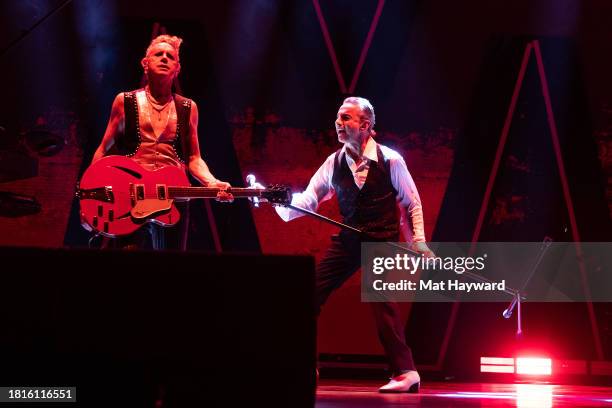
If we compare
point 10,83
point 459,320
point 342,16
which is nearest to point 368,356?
point 459,320

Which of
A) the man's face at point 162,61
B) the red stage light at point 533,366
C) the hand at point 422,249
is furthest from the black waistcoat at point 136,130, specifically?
the red stage light at point 533,366

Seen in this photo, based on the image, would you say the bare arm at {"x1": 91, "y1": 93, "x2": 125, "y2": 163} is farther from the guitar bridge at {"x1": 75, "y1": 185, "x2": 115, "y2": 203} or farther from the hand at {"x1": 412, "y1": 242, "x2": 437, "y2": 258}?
the hand at {"x1": 412, "y1": 242, "x2": 437, "y2": 258}

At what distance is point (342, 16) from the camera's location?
648cm

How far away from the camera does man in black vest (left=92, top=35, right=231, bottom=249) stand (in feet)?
13.2

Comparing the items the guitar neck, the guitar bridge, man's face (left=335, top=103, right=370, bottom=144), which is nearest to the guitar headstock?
the guitar neck

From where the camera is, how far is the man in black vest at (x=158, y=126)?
13.2ft

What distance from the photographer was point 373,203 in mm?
4363

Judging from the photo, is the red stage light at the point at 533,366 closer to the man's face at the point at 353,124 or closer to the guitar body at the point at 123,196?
the man's face at the point at 353,124

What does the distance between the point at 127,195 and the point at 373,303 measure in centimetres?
156

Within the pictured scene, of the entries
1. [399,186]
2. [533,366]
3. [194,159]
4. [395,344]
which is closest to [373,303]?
[395,344]

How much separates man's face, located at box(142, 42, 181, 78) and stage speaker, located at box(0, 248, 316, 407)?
2.66 m

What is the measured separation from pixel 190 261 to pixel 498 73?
17.0ft

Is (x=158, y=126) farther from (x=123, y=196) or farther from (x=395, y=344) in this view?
(x=395, y=344)

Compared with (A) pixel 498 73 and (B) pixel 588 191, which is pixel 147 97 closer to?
(A) pixel 498 73
